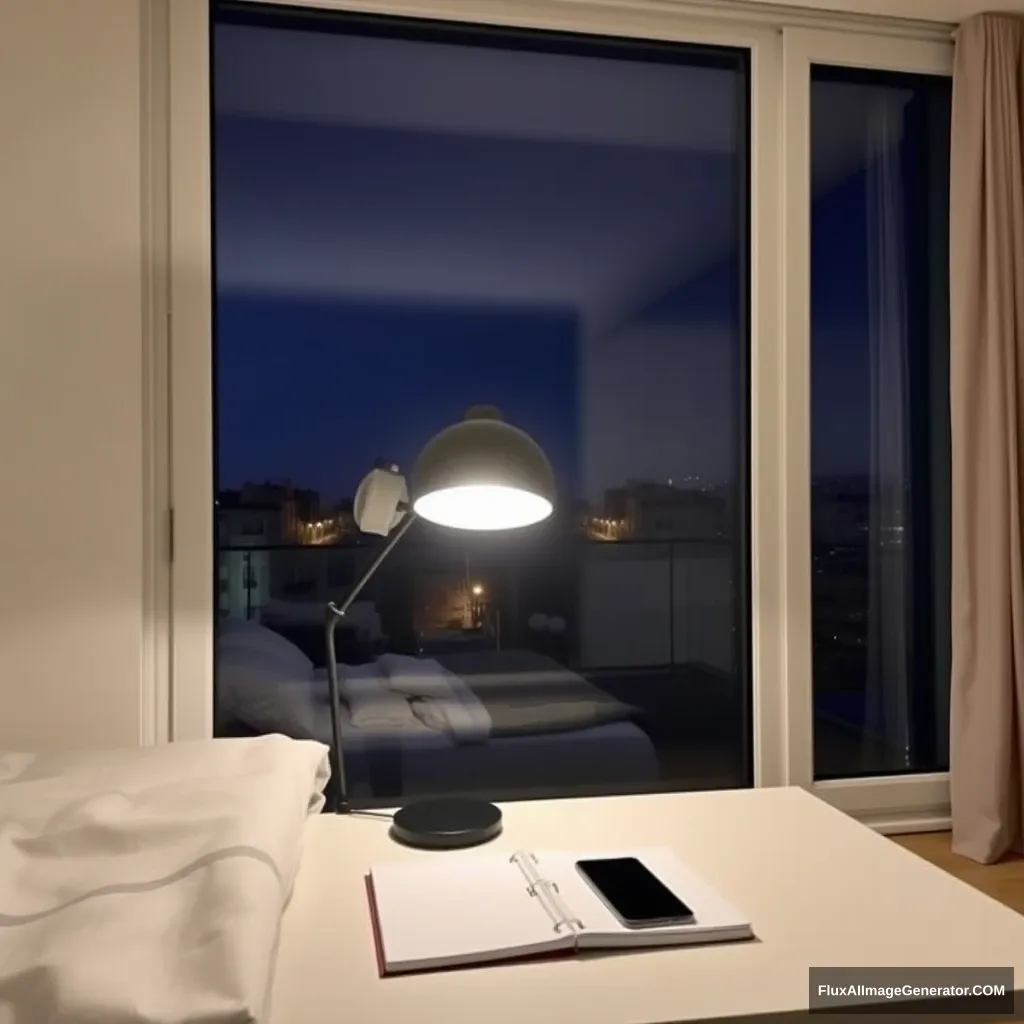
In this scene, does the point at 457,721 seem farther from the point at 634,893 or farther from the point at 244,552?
the point at 634,893

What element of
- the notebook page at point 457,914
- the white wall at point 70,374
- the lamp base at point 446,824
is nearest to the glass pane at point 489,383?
the white wall at point 70,374

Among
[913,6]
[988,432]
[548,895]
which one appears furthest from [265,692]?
[913,6]

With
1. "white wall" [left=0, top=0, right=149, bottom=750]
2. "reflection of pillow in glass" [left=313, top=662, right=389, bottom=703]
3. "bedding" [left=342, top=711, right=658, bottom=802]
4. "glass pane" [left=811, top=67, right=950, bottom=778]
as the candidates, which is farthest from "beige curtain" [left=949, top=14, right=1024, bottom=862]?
"white wall" [left=0, top=0, right=149, bottom=750]

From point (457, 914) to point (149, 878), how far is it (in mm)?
354

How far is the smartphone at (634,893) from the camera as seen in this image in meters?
1.16

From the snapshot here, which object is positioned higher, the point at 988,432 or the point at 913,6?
the point at 913,6

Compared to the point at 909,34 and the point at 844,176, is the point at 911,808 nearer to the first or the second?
the point at 844,176

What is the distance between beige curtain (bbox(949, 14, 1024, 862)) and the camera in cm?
223

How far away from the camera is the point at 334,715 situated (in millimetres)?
1676

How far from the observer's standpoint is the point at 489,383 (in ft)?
7.45

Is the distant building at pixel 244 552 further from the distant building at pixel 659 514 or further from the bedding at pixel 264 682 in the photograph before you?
the distant building at pixel 659 514

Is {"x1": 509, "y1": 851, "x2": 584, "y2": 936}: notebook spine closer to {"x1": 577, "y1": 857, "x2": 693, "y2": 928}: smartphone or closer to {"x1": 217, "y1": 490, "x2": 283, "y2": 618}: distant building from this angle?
{"x1": 577, "y1": 857, "x2": 693, "y2": 928}: smartphone

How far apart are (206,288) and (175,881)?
1.30 meters

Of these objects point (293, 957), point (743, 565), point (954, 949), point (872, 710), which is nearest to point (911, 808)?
point (872, 710)
